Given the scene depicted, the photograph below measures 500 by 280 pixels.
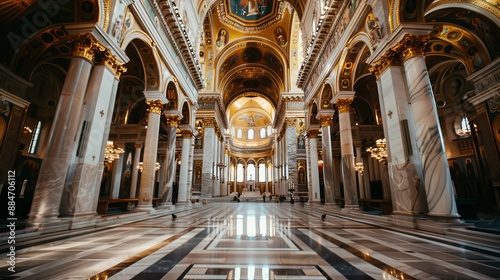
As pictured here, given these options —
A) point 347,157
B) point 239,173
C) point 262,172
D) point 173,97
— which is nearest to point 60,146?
point 173,97

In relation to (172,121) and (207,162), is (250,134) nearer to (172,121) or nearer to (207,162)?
(207,162)

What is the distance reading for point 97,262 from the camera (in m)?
2.61

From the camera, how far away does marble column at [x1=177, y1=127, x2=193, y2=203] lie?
13.9m

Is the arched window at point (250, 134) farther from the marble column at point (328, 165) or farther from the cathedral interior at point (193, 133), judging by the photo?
the marble column at point (328, 165)

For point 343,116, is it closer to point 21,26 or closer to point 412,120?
point 412,120

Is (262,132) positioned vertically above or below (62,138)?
above

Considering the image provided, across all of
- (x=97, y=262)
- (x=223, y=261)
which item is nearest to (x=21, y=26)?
(x=97, y=262)

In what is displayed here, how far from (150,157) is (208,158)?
12968mm

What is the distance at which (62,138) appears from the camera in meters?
5.23

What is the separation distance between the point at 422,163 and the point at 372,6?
537 centimetres

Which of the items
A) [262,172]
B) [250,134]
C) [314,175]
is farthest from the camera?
[250,134]

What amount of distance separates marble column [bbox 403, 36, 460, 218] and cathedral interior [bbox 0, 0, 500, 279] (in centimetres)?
3

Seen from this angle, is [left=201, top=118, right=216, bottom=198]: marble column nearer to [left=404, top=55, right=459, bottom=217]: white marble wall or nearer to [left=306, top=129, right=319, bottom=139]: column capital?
[left=306, top=129, right=319, bottom=139]: column capital

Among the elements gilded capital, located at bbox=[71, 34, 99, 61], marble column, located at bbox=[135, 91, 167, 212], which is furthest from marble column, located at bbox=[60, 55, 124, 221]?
marble column, located at bbox=[135, 91, 167, 212]
